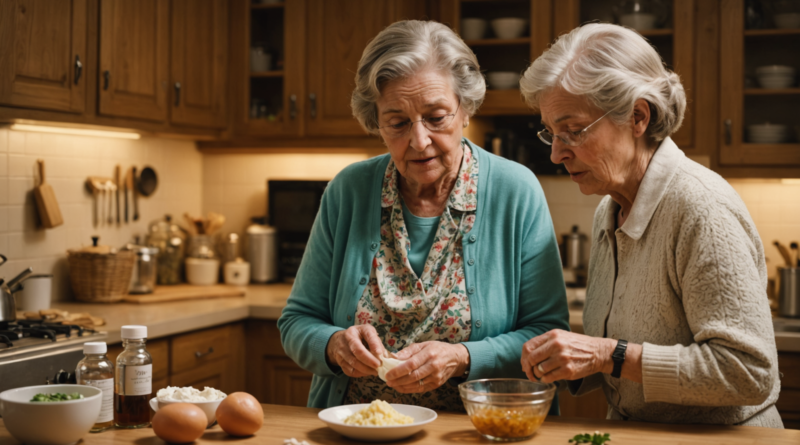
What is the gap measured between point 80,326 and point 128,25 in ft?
4.13

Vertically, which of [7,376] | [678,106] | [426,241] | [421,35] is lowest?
[7,376]

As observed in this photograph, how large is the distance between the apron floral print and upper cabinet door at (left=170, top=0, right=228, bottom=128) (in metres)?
1.90

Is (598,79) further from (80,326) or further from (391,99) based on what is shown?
(80,326)

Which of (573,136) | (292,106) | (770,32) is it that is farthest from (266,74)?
(573,136)

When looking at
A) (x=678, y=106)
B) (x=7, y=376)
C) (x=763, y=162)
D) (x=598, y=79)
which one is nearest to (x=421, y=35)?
(x=598, y=79)

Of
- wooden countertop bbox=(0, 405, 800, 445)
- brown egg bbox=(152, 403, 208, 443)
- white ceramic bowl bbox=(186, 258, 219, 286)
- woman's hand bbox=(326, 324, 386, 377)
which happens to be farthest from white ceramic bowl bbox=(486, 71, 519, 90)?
brown egg bbox=(152, 403, 208, 443)

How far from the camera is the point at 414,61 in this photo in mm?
1664

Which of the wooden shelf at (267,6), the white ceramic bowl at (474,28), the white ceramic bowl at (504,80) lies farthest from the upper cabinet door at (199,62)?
the white ceramic bowl at (504,80)

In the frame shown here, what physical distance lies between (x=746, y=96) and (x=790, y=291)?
834mm

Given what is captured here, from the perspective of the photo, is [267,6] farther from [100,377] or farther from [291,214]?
[100,377]

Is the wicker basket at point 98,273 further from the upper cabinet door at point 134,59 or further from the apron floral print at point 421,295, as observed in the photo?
the apron floral print at point 421,295

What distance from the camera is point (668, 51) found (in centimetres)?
333

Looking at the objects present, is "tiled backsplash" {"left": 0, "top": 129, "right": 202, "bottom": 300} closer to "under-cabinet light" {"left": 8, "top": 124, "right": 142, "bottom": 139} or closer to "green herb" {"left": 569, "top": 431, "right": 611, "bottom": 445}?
"under-cabinet light" {"left": 8, "top": 124, "right": 142, "bottom": 139}

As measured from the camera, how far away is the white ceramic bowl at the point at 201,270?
3.61 meters
